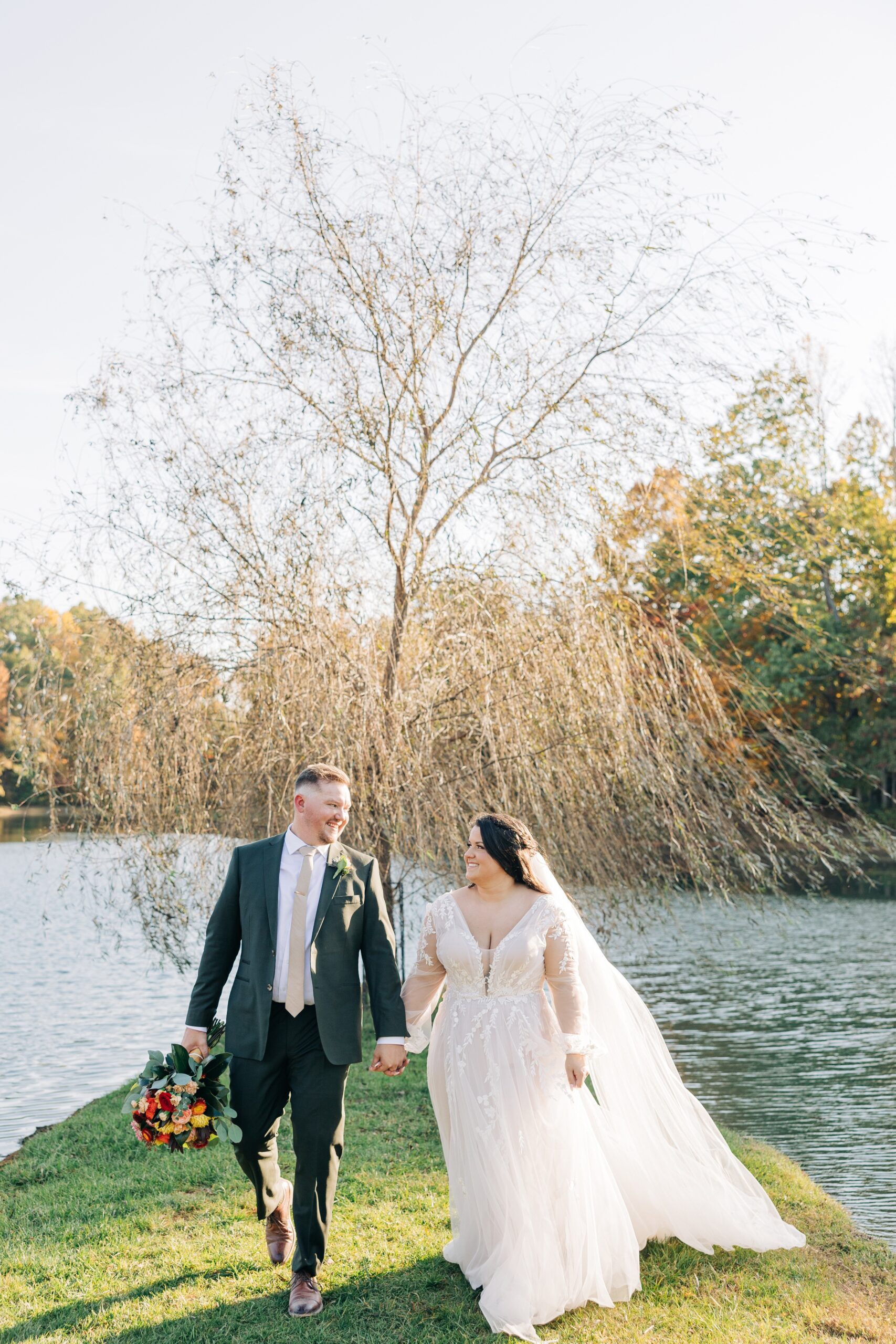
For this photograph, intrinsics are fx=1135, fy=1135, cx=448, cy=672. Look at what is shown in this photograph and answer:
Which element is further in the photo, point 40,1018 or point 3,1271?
point 40,1018

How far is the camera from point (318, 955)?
4.01 m

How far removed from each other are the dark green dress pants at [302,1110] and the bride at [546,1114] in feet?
1.50

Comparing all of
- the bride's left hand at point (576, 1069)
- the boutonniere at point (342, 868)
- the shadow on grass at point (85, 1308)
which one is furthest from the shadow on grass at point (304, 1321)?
the boutonniere at point (342, 868)

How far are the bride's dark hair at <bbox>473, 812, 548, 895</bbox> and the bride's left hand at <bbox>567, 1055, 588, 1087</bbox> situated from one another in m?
0.59

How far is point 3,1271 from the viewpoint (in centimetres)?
431

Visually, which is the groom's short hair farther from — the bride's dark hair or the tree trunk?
the tree trunk

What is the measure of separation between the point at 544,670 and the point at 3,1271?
15.7ft

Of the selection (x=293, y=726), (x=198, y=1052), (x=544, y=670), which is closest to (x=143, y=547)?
(x=293, y=726)

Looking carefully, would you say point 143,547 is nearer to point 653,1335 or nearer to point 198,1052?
point 198,1052

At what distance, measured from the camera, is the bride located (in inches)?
154

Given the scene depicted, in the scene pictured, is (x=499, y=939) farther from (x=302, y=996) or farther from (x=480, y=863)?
(x=302, y=996)

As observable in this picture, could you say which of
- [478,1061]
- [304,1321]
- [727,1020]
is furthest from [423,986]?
[727,1020]

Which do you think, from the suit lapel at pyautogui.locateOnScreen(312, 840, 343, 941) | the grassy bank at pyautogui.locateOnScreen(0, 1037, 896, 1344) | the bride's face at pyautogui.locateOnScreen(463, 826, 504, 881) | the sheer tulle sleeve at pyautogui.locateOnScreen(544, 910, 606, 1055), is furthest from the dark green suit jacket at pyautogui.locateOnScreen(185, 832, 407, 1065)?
the grassy bank at pyautogui.locateOnScreen(0, 1037, 896, 1344)

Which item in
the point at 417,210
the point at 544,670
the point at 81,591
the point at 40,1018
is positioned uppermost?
the point at 417,210
